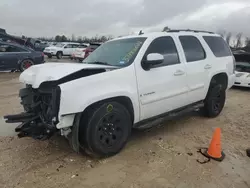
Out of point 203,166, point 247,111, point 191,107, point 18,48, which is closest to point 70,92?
point 203,166

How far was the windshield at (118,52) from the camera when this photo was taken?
4.00 meters

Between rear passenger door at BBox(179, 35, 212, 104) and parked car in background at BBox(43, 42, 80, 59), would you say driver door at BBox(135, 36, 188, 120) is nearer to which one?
rear passenger door at BBox(179, 35, 212, 104)

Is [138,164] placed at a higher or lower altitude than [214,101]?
lower

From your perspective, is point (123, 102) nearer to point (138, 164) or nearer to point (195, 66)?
point (138, 164)

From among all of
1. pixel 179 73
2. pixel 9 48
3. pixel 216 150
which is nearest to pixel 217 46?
pixel 179 73

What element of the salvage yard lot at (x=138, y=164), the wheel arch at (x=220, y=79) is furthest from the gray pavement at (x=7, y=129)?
the wheel arch at (x=220, y=79)

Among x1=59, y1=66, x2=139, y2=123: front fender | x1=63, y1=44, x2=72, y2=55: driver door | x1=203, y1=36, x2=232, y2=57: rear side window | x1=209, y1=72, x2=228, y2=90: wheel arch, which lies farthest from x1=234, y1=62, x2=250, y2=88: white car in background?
x1=63, y1=44, x2=72, y2=55: driver door

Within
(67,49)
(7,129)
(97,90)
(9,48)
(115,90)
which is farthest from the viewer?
(67,49)

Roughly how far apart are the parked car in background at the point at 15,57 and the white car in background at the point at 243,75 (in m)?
10.1

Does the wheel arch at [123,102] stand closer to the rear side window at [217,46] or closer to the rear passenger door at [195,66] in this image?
the rear passenger door at [195,66]

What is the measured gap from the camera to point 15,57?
12656mm

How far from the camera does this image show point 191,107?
504 cm

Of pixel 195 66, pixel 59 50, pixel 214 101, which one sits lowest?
pixel 214 101

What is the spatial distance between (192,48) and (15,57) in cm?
1040
